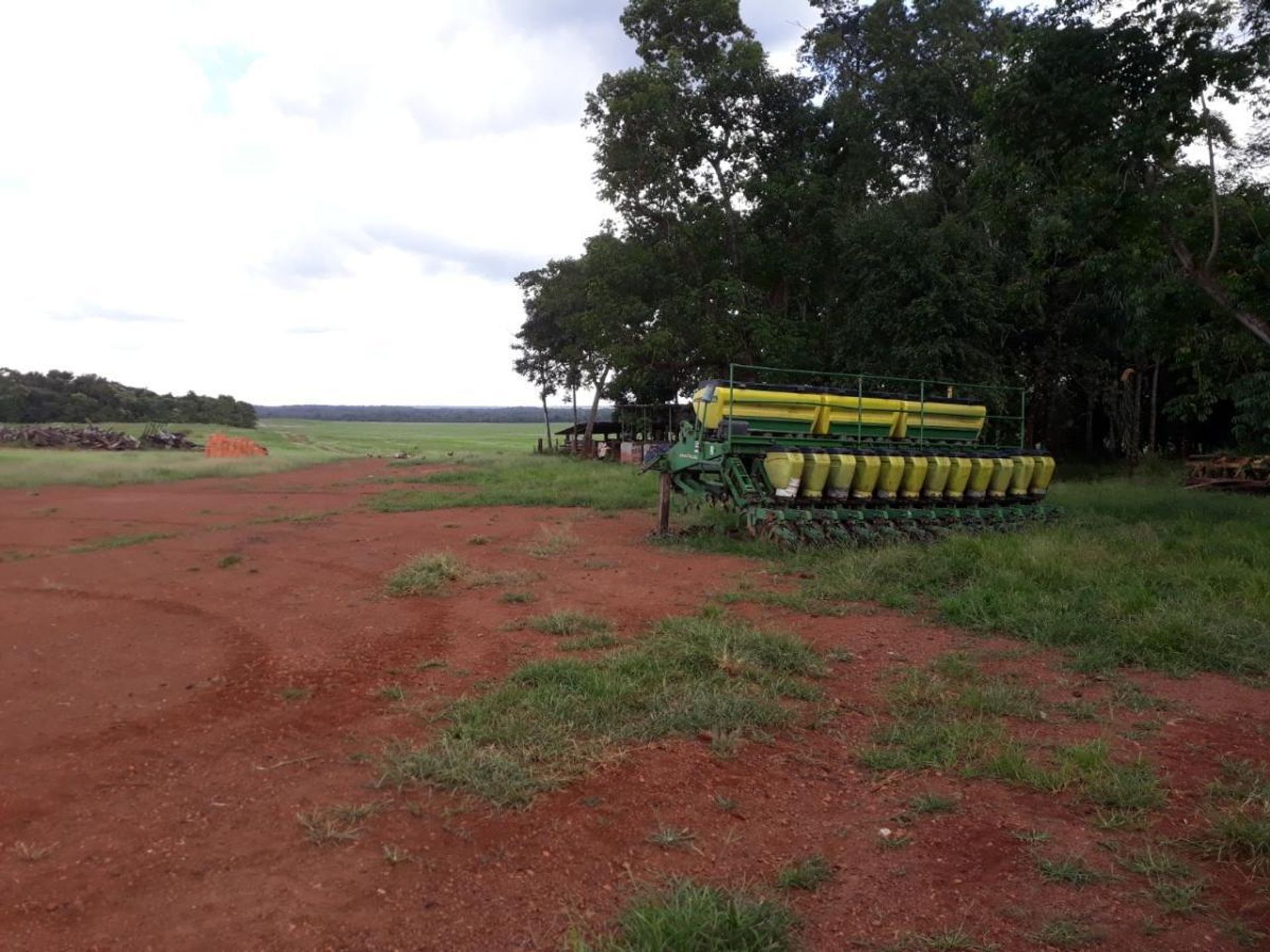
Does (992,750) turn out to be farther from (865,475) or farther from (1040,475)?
(1040,475)

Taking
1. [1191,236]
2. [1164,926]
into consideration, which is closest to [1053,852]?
[1164,926]

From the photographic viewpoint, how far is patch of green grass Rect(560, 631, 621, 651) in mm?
6854

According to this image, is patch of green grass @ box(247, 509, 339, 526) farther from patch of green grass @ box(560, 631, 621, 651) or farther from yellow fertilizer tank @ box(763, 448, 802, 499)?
patch of green grass @ box(560, 631, 621, 651)

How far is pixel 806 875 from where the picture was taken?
3.44 meters

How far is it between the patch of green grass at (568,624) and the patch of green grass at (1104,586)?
2673 mm

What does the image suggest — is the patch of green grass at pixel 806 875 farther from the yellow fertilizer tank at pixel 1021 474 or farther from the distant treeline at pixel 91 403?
the distant treeline at pixel 91 403

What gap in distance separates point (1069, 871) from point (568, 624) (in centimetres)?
475

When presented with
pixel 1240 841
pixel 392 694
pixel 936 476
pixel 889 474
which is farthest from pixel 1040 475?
pixel 392 694

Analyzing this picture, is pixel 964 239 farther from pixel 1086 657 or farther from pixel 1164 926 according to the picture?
pixel 1164 926

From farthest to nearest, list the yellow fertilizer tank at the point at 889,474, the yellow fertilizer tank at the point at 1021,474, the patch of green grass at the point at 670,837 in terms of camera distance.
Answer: the yellow fertilizer tank at the point at 1021,474 → the yellow fertilizer tank at the point at 889,474 → the patch of green grass at the point at 670,837

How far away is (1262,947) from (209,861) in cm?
410

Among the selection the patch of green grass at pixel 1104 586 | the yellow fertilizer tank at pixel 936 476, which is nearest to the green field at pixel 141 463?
the yellow fertilizer tank at pixel 936 476

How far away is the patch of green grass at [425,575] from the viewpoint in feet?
30.2

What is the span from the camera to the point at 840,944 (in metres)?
3.01
